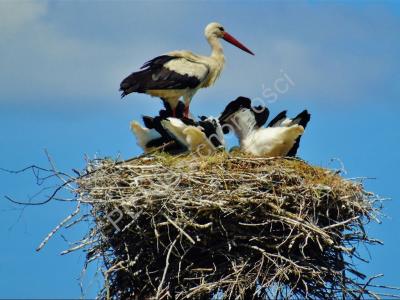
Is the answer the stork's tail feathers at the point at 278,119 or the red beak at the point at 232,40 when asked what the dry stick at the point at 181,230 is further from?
the red beak at the point at 232,40

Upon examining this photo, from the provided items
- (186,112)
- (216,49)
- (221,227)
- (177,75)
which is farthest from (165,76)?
(221,227)

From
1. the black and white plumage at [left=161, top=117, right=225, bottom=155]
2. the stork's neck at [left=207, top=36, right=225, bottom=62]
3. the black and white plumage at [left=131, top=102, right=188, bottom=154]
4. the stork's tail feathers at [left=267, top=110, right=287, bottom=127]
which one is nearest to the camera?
the black and white plumage at [left=161, top=117, right=225, bottom=155]

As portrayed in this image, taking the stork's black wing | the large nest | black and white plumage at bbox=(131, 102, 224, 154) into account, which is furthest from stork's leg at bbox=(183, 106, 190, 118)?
the large nest

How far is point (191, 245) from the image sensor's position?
24.7ft

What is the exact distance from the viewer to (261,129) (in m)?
8.62

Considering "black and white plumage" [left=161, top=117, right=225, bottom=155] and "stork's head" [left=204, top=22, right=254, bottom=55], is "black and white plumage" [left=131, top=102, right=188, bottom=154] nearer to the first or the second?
"black and white plumage" [left=161, top=117, right=225, bottom=155]

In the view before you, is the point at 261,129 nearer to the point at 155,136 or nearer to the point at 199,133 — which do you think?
the point at 199,133

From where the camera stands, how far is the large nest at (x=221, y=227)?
294 inches

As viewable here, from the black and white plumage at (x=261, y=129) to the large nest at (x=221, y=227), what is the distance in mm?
460

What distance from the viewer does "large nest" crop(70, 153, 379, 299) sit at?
7.46m

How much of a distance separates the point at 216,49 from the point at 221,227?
3.43 m

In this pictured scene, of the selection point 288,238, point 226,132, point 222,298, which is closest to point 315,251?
point 288,238

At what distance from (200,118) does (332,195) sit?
1.52 m

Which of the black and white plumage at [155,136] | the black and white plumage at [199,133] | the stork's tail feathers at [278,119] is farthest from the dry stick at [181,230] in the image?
the stork's tail feathers at [278,119]
